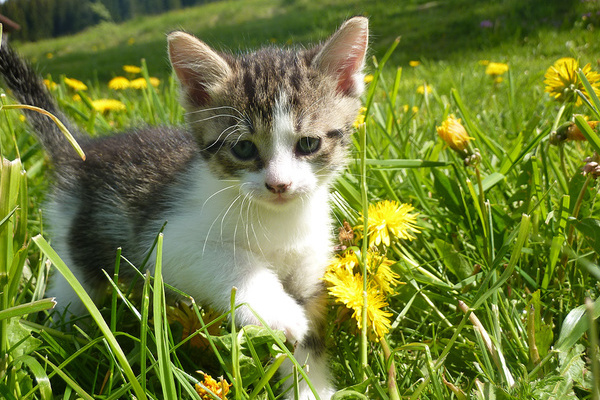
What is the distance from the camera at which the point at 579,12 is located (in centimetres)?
549

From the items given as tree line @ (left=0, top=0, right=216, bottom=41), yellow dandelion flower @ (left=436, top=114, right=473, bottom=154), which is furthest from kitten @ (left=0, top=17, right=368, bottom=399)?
tree line @ (left=0, top=0, right=216, bottom=41)

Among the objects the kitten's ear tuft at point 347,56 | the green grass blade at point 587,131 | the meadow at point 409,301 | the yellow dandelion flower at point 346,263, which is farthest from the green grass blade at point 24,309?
the green grass blade at point 587,131

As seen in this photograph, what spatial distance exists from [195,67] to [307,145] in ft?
1.41

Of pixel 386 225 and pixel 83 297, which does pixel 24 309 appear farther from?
pixel 386 225

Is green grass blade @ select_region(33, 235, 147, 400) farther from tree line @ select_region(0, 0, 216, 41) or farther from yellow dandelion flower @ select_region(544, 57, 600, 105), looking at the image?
tree line @ select_region(0, 0, 216, 41)

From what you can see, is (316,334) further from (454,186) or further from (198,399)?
(454,186)

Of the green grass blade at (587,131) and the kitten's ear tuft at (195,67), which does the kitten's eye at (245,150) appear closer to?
the kitten's ear tuft at (195,67)

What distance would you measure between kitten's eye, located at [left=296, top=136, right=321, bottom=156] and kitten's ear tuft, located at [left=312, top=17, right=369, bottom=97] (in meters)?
0.27

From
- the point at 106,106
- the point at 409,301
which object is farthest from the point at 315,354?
the point at 106,106

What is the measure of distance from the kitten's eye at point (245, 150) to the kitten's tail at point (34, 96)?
80 centimetres

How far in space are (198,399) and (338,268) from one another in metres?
0.51

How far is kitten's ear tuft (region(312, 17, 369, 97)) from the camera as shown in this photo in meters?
1.49

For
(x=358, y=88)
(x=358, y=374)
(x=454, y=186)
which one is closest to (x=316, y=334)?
(x=358, y=374)

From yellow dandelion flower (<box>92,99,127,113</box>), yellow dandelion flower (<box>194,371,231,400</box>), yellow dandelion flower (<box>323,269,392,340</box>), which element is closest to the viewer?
yellow dandelion flower (<box>194,371,231,400</box>)
